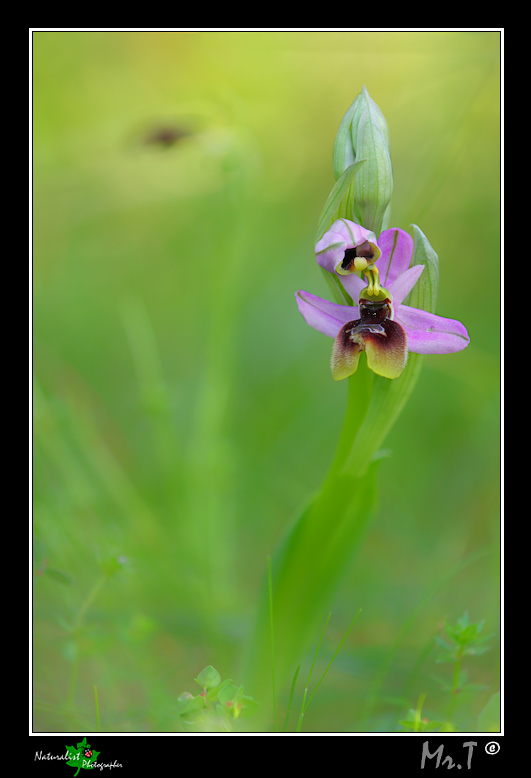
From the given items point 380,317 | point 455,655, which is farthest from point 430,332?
point 455,655

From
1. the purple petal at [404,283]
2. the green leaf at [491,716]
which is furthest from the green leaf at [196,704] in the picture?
the purple petal at [404,283]

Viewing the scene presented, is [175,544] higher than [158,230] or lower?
lower

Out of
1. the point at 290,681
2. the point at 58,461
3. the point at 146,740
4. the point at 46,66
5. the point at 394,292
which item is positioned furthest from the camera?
the point at 58,461

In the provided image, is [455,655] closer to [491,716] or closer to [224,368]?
[491,716]

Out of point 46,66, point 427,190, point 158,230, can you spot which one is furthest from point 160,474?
point 427,190

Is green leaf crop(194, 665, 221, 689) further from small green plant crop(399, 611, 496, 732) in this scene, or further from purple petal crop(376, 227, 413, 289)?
purple petal crop(376, 227, 413, 289)

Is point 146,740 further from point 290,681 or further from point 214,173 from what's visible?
point 214,173

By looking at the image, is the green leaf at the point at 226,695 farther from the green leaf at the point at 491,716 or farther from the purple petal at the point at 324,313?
the purple petal at the point at 324,313
